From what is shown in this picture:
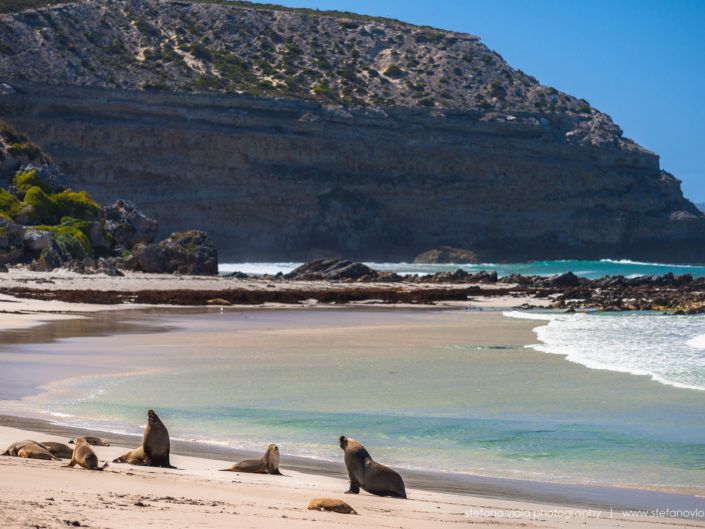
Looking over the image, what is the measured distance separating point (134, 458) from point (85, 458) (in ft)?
2.19

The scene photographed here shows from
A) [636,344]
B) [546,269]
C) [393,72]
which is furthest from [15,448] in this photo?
[393,72]

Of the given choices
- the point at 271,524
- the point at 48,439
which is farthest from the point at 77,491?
the point at 48,439

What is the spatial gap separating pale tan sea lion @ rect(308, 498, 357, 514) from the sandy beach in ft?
0.19

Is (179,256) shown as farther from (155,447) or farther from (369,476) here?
(369,476)

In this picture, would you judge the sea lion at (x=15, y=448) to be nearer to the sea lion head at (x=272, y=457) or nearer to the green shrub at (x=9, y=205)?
the sea lion head at (x=272, y=457)

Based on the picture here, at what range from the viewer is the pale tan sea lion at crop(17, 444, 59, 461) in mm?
5777

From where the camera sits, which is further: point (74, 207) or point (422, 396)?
point (74, 207)

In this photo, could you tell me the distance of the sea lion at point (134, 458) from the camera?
20.0ft

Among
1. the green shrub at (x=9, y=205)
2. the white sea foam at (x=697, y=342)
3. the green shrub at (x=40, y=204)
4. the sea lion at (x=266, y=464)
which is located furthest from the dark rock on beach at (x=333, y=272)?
the sea lion at (x=266, y=464)

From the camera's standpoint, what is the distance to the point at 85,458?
5.52m

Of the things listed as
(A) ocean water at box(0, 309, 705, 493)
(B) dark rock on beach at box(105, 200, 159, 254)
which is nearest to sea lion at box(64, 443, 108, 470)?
(A) ocean water at box(0, 309, 705, 493)

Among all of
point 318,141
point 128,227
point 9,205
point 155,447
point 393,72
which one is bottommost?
point 155,447

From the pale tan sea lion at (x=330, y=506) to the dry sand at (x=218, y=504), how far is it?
6cm

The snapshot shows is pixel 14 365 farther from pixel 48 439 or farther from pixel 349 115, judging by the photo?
pixel 349 115
